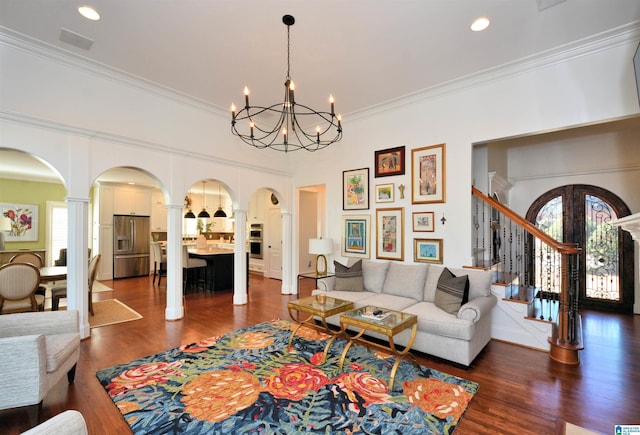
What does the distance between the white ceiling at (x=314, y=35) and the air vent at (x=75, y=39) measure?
52 millimetres

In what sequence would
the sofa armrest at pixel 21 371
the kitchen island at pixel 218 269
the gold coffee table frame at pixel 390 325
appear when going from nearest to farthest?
the sofa armrest at pixel 21 371
the gold coffee table frame at pixel 390 325
the kitchen island at pixel 218 269

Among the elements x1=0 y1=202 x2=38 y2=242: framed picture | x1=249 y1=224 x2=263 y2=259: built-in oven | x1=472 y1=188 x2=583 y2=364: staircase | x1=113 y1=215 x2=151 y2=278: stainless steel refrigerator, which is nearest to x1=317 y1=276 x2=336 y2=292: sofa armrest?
x1=472 y1=188 x2=583 y2=364: staircase

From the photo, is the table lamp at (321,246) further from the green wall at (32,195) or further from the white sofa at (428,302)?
the green wall at (32,195)

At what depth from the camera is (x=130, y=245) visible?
8.51 metres

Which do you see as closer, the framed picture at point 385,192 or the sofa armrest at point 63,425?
the sofa armrest at point 63,425

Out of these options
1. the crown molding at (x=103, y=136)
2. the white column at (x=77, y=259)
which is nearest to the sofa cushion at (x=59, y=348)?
the white column at (x=77, y=259)

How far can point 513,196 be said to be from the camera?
6.38 metres

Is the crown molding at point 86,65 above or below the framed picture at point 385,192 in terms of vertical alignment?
above

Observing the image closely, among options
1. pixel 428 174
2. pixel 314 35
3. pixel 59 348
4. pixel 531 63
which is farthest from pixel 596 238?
pixel 59 348

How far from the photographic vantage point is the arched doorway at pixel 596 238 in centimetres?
516

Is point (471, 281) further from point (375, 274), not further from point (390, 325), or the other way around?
point (390, 325)

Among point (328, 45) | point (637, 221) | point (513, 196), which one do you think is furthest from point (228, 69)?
point (513, 196)

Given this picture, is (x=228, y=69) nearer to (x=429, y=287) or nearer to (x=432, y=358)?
(x=429, y=287)

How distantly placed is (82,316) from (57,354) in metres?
1.74
